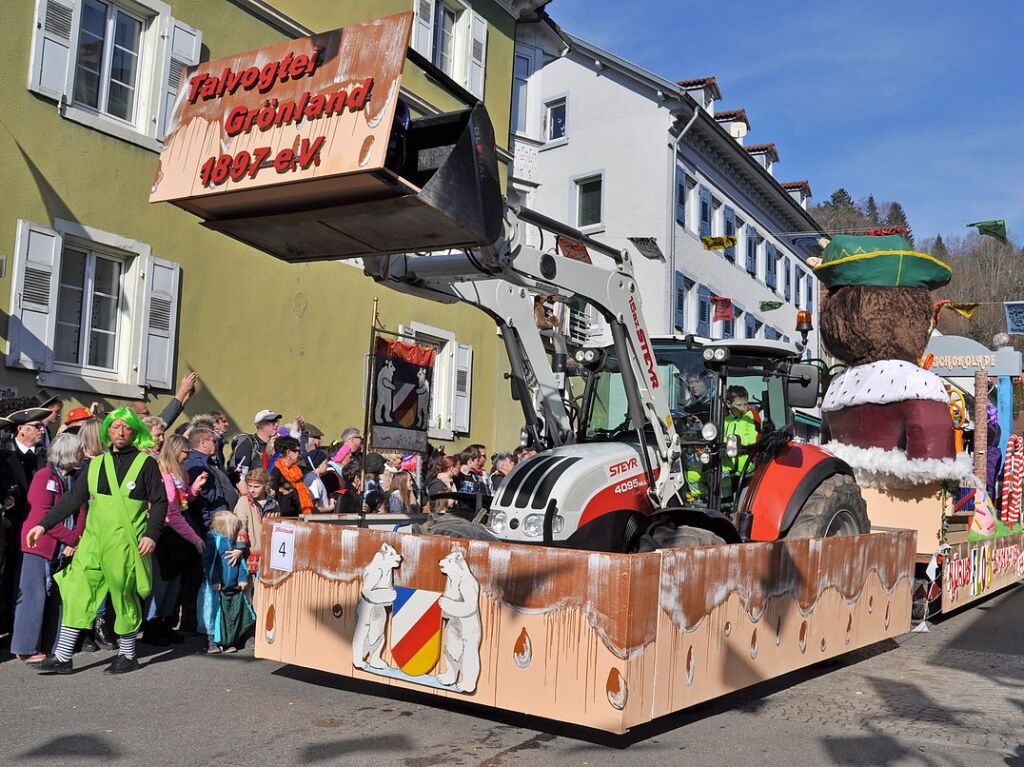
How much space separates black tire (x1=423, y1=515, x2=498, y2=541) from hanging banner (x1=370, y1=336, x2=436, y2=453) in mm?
1851

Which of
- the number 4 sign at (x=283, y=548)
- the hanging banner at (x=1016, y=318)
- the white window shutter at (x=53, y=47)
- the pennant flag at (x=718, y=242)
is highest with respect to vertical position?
the pennant flag at (x=718, y=242)

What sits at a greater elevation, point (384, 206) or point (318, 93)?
point (318, 93)

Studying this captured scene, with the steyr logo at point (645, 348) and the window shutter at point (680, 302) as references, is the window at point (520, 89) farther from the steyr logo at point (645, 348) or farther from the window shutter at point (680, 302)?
the steyr logo at point (645, 348)

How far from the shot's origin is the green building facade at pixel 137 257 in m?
10.8

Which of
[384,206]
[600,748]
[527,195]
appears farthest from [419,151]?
[527,195]

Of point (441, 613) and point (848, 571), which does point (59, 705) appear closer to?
point (441, 613)

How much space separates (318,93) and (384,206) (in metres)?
0.67

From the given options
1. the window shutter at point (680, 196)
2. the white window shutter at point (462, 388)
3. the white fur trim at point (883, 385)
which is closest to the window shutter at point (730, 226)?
the window shutter at point (680, 196)

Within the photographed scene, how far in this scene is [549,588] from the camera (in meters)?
5.34

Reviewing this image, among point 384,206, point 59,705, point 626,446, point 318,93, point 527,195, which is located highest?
point 527,195

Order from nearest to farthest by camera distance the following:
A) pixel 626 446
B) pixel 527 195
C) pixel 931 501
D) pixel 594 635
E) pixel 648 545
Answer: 1. pixel 594 635
2. pixel 648 545
3. pixel 626 446
4. pixel 931 501
5. pixel 527 195

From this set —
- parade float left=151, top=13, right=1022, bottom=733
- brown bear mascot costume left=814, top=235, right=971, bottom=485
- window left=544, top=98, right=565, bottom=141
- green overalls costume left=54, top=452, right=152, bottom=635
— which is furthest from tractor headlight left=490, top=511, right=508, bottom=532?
window left=544, top=98, right=565, bottom=141

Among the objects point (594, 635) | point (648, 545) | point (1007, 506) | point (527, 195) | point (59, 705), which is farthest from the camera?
point (527, 195)

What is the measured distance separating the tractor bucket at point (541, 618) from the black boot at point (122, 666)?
4.00 feet
